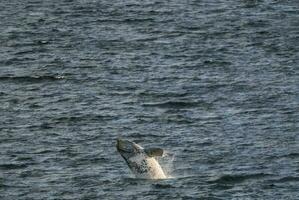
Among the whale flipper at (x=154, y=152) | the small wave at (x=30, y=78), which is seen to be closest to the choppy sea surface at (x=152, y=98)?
the small wave at (x=30, y=78)

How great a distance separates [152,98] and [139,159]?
15.4m

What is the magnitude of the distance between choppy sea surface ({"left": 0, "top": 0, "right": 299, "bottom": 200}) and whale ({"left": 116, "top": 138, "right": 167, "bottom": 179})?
0.43m

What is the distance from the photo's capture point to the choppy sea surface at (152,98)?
4722 cm

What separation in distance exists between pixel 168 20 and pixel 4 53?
46.5 feet

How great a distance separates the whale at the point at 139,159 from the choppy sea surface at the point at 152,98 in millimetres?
430

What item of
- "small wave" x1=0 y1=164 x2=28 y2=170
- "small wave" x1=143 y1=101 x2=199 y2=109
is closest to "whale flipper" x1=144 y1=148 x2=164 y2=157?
"small wave" x1=0 y1=164 x2=28 y2=170

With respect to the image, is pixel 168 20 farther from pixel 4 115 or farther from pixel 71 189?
pixel 71 189

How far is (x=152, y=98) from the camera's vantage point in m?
61.6

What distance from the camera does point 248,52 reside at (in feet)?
237

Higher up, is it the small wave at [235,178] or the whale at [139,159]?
the whale at [139,159]

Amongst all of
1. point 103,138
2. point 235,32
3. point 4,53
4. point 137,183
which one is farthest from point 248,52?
point 137,183

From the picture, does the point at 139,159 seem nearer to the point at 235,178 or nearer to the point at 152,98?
the point at 235,178

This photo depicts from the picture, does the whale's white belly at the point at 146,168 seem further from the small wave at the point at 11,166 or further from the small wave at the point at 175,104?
the small wave at the point at 175,104

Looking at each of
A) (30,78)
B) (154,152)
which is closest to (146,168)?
(154,152)
